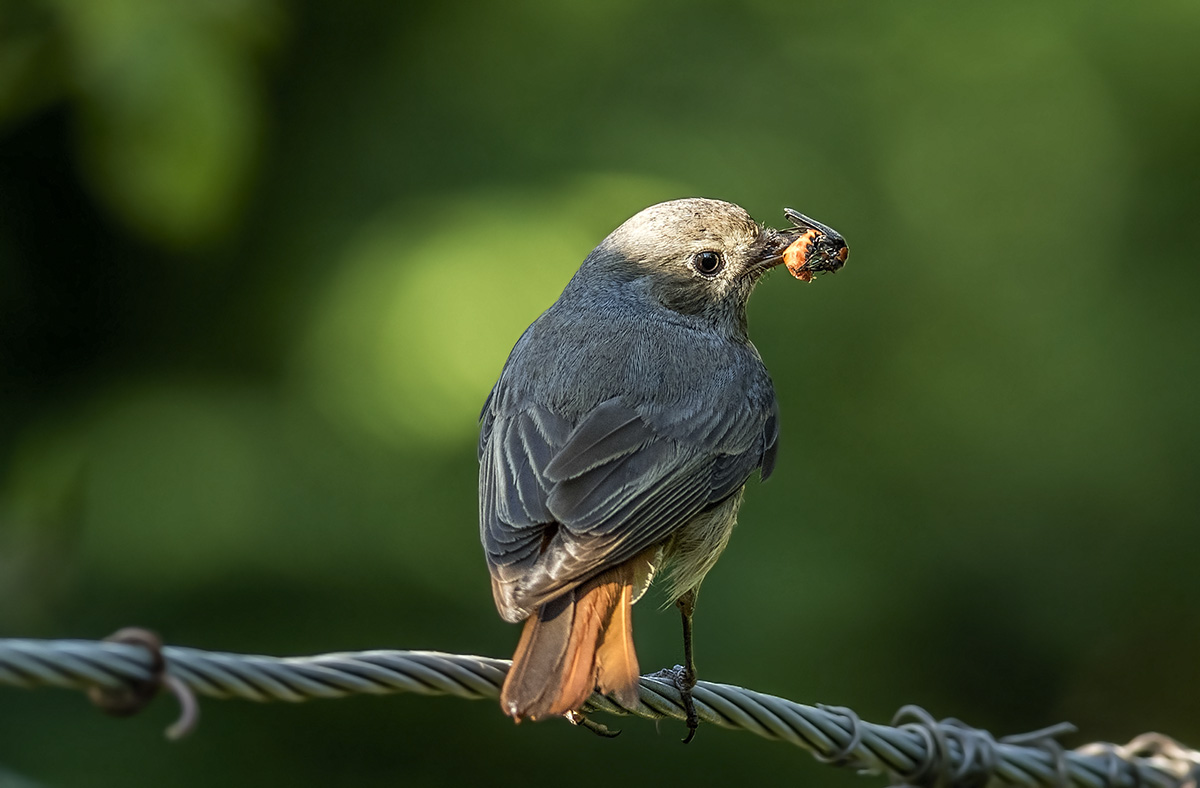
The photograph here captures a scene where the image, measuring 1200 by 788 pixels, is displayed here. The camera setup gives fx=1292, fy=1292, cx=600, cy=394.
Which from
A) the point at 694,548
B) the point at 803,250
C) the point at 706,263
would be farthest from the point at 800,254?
the point at 694,548

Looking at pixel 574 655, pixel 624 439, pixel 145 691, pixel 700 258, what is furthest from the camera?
pixel 700 258

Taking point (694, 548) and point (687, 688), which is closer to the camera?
point (687, 688)

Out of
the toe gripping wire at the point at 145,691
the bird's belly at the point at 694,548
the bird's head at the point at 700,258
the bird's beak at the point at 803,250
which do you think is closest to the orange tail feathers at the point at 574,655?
the bird's belly at the point at 694,548

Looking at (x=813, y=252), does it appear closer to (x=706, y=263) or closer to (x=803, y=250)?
(x=803, y=250)

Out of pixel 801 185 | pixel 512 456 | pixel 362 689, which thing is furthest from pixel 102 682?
pixel 801 185

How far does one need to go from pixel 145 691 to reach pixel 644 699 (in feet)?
4.55

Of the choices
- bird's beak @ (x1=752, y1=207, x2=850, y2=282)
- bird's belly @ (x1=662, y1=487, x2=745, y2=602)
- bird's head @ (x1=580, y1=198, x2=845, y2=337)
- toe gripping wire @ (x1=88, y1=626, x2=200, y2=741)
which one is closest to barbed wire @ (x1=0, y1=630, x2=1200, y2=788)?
toe gripping wire @ (x1=88, y1=626, x2=200, y2=741)

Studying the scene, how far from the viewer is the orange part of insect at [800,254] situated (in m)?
4.39

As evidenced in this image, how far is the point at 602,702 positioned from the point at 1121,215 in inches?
159

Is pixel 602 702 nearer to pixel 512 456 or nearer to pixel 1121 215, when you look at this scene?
pixel 512 456

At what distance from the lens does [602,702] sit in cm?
293

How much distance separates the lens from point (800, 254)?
4402 mm

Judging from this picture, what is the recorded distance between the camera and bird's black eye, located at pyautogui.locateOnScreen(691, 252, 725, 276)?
4.32 meters

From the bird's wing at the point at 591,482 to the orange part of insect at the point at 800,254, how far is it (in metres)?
0.66
